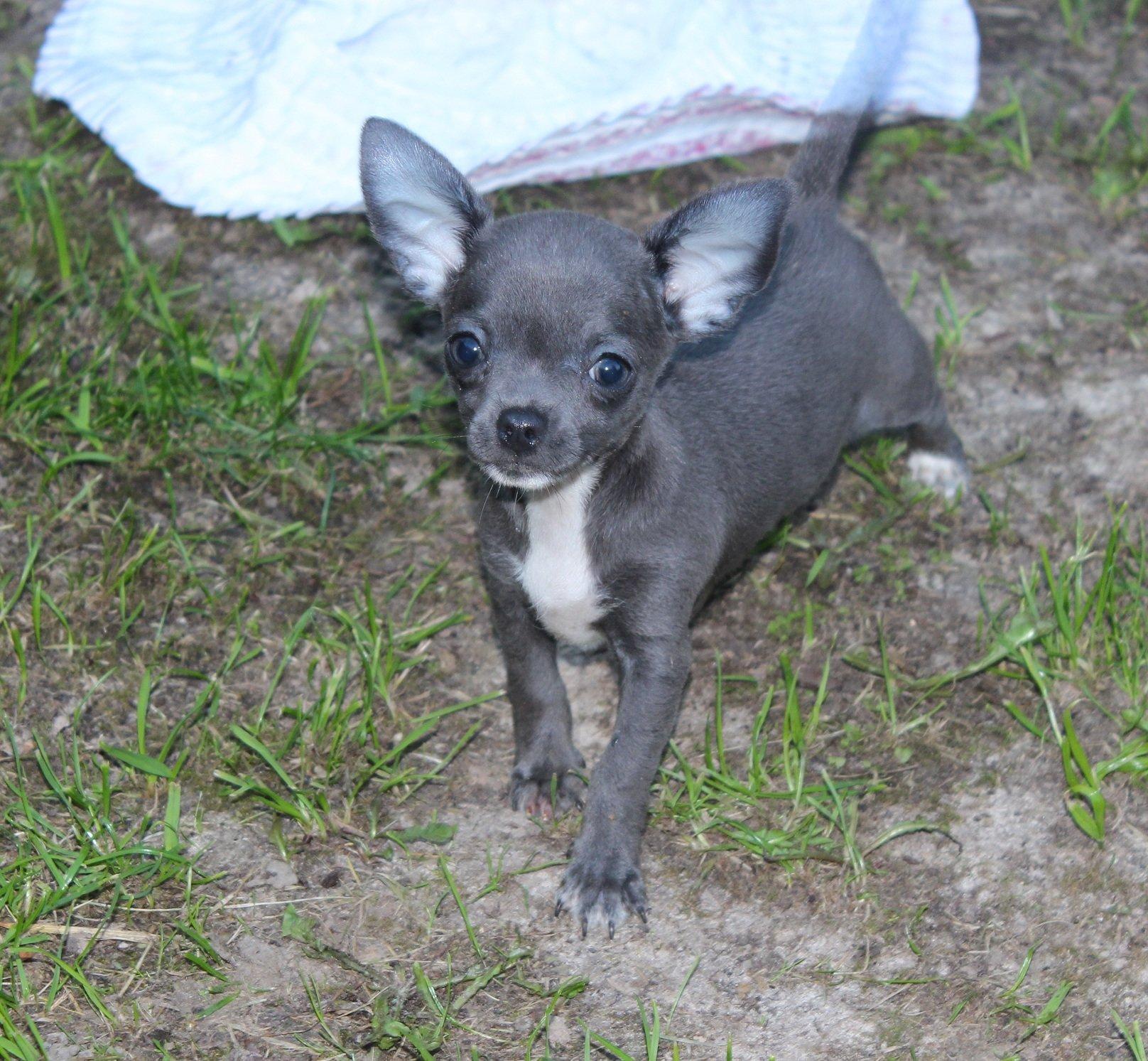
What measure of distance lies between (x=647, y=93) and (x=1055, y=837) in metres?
3.26

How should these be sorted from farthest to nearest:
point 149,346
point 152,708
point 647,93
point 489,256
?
point 647,93 < point 149,346 < point 152,708 < point 489,256

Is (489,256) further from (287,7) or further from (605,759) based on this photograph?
(287,7)

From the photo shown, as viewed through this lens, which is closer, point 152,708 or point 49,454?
point 152,708

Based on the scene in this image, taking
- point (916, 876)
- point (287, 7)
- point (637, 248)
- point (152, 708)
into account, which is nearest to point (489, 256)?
point (637, 248)

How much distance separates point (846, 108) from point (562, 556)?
179 centimetres

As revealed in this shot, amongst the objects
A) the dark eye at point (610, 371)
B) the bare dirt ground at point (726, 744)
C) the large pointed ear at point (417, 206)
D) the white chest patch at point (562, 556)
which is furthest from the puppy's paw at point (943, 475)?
the large pointed ear at point (417, 206)

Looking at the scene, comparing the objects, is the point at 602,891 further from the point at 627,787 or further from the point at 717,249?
the point at 717,249

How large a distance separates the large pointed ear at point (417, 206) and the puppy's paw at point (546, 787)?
130 centimetres

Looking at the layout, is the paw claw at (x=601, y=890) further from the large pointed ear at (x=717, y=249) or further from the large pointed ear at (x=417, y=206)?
the large pointed ear at (x=417, y=206)

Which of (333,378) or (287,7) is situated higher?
(287,7)

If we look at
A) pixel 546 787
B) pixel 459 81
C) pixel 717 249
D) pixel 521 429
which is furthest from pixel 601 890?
pixel 459 81

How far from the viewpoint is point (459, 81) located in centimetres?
591

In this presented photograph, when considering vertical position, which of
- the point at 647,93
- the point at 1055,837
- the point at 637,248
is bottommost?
the point at 1055,837

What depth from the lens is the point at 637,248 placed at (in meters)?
3.54
